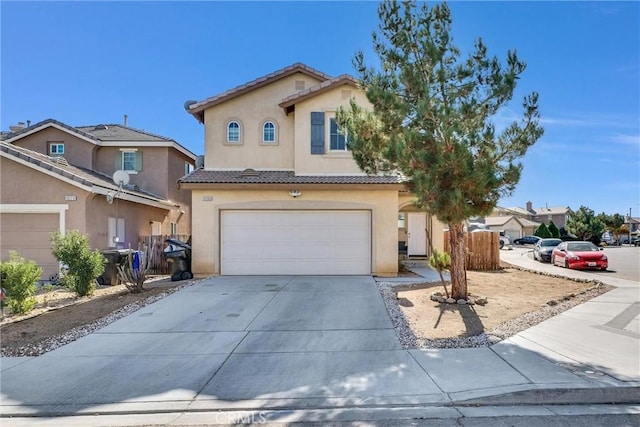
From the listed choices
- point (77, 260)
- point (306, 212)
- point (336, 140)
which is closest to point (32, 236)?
point (77, 260)

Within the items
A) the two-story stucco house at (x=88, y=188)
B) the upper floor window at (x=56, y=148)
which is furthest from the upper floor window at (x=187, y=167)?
the upper floor window at (x=56, y=148)

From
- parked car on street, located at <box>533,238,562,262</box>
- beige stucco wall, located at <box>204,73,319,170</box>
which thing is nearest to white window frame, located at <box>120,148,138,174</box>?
beige stucco wall, located at <box>204,73,319,170</box>

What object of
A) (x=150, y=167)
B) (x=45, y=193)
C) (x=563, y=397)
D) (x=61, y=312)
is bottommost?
(x=61, y=312)

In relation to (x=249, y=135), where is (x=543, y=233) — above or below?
below

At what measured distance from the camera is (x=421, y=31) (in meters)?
9.04

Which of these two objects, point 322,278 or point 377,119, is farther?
point 322,278

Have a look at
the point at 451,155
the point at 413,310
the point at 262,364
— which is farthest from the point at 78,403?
the point at 451,155

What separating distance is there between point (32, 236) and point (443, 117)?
14287mm

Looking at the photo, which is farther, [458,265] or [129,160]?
[129,160]

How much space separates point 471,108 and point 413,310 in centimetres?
459

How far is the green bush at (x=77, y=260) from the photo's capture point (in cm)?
1081

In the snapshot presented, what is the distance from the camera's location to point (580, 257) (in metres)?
20.2

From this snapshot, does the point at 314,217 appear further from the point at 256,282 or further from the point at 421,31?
the point at 421,31

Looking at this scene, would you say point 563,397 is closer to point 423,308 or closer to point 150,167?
point 423,308
